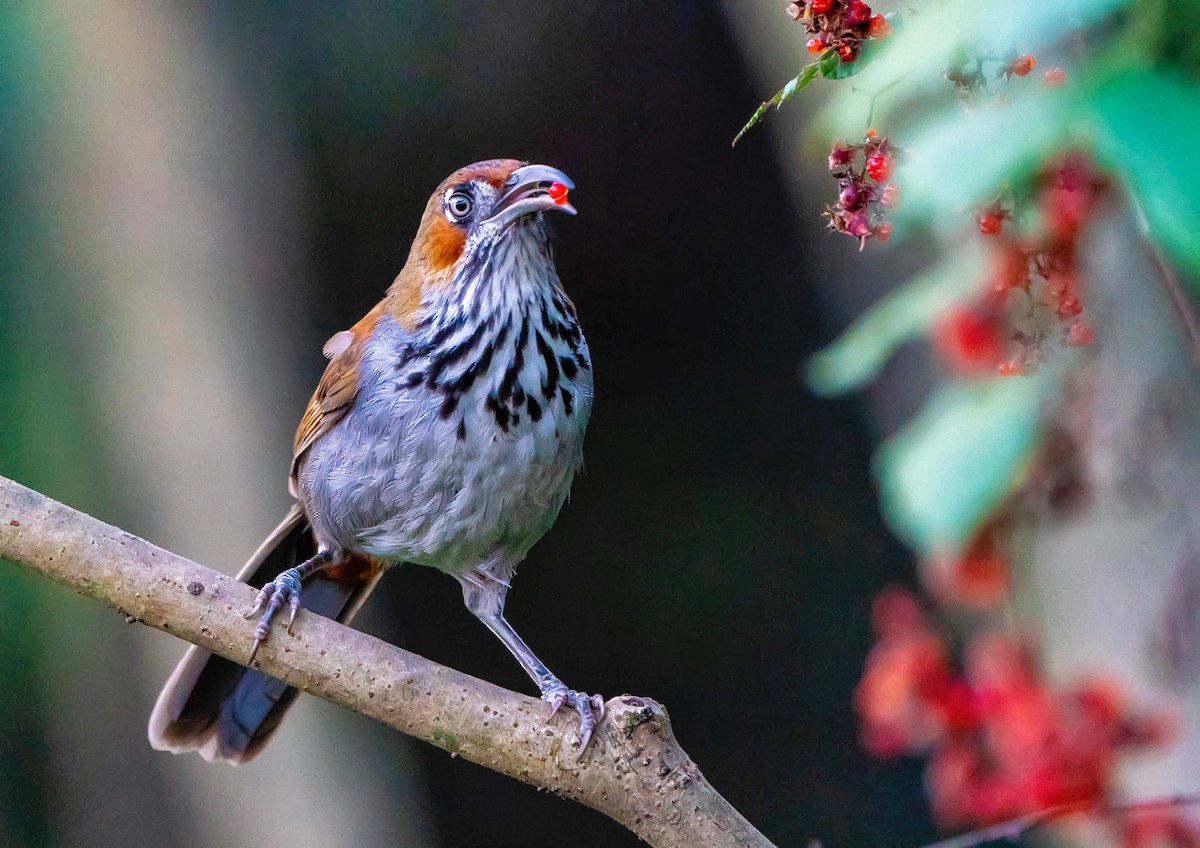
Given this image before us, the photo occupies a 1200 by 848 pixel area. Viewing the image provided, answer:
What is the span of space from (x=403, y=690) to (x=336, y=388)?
44cm

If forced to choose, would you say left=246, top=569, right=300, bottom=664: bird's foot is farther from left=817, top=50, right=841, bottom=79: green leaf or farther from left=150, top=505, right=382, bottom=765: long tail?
left=817, top=50, right=841, bottom=79: green leaf

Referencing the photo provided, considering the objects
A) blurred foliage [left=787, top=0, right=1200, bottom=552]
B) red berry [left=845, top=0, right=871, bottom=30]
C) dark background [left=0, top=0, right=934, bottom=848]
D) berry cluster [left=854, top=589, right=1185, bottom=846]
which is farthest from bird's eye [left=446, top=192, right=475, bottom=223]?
berry cluster [left=854, top=589, right=1185, bottom=846]

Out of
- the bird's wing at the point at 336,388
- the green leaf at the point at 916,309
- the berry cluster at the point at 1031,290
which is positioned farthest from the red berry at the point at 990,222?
the bird's wing at the point at 336,388

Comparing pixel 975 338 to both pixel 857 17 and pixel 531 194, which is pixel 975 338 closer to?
pixel 857 17

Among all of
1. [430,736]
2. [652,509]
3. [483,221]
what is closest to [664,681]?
[652,509]

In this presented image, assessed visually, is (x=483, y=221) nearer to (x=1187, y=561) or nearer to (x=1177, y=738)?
(x=1187, y=561)

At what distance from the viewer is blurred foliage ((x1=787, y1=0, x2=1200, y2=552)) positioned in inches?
26.5

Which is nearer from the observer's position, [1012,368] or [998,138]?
[998,138]

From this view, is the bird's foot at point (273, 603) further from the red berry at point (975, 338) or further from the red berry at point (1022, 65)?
the red berry at point (1022, 65)

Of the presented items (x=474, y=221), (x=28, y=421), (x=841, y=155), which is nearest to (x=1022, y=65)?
(x=841, y=155)

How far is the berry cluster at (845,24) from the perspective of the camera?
3.38 feet

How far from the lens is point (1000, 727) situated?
4.59 ft

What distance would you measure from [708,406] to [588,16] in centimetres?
65

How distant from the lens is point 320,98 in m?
1.84
